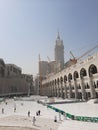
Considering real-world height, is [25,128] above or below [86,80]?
below

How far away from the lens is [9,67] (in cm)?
16812

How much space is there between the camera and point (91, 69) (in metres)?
59.2

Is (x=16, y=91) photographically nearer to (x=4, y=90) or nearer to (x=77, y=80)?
(x=4, y=90)

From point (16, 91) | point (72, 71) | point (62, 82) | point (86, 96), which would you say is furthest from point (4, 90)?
point (86, 96)

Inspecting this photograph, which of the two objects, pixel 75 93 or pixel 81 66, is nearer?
pixel 81 66

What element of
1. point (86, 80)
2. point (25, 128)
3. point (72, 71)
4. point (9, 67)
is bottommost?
point (25, 128)

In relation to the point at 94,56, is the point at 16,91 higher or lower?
lower

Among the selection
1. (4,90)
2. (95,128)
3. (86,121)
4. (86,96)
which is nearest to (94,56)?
(86,96)

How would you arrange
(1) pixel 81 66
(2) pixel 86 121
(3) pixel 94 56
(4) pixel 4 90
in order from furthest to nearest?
(4) pixel 4 90 → (1) pixel 81 66 → (3) pixel 94 56 → (2) pixel 86 121

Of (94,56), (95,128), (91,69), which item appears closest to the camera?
(95,128)

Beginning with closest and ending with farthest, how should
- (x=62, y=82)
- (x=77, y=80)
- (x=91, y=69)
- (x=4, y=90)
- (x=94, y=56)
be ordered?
(x=94, y=56) < (x=91, y=69) < (x=77, y=80) < (x=62, y=82) < (x=4, y=90)

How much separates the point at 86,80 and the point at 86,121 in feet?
124

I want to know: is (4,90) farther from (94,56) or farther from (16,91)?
(94,56)

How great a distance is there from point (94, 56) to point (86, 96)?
1593 cm
